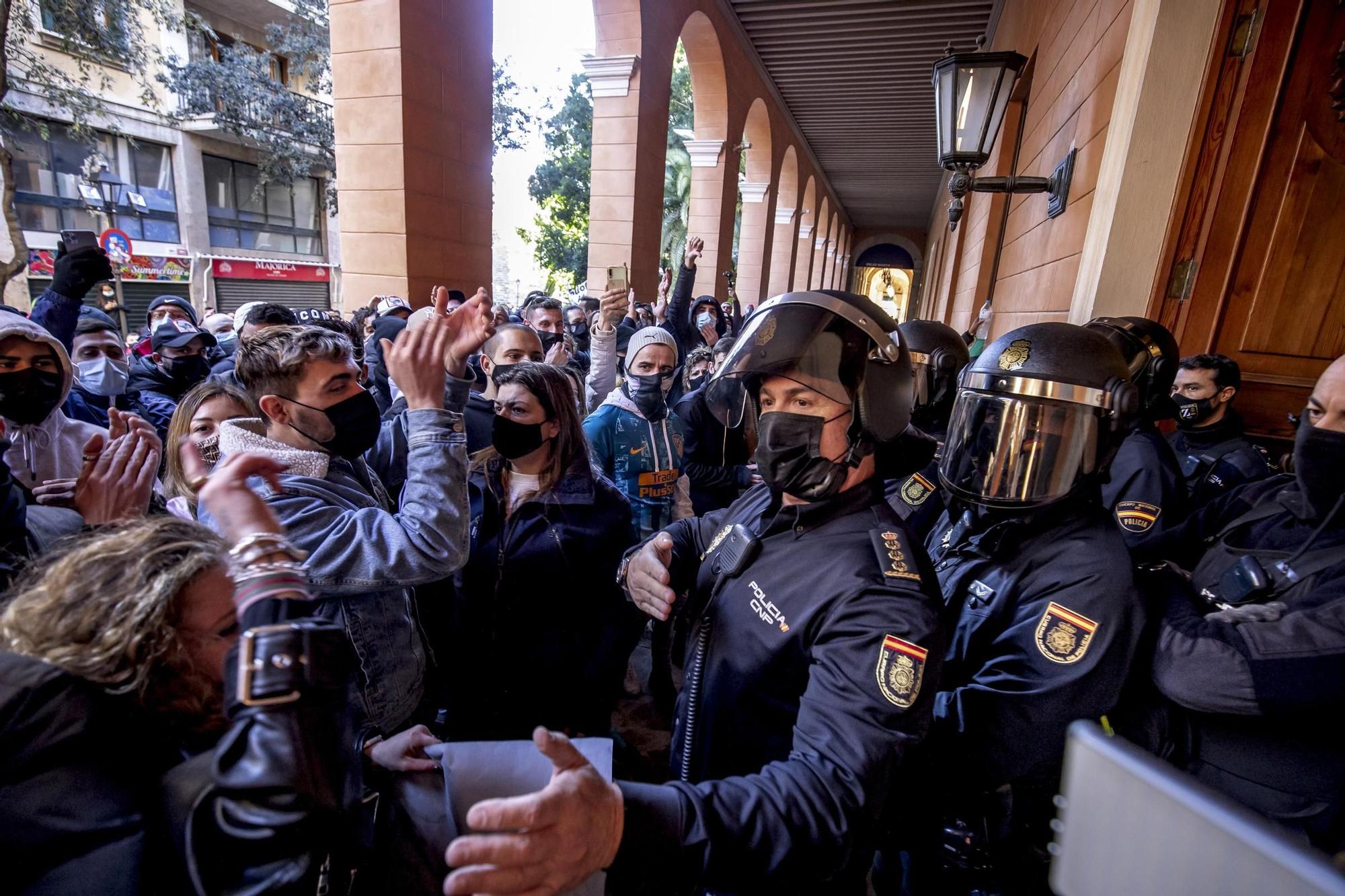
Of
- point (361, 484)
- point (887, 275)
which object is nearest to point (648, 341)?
point (361, 484)

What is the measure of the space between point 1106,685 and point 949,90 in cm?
356

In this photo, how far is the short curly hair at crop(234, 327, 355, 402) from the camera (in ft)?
5.71

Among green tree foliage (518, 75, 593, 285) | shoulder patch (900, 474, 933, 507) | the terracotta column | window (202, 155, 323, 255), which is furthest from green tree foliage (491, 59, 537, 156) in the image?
shoulder patch (900, 474, 933, 507)

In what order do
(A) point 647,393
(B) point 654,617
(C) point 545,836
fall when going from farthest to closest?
(A) point 647,393 → (B) point 654,617 → (C) point 545,836

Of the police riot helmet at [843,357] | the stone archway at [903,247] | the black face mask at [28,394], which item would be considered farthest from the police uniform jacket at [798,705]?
the stone archway at [903,247]

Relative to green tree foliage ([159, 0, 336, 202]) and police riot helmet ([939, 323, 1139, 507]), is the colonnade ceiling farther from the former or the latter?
green tree foliage ([159, 0, 336, 202])

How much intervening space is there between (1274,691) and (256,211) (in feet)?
82.2

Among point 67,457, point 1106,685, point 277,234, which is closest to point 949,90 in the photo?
point 1106,685

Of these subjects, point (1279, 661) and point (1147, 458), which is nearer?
point (1279, 661)

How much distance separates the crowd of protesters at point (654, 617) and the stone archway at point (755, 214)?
39.9 ft

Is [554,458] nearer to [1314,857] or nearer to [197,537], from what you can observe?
[197,537]

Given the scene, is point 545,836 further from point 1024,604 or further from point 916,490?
point 916,490

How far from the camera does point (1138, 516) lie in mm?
2293

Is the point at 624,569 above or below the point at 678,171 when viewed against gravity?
below
